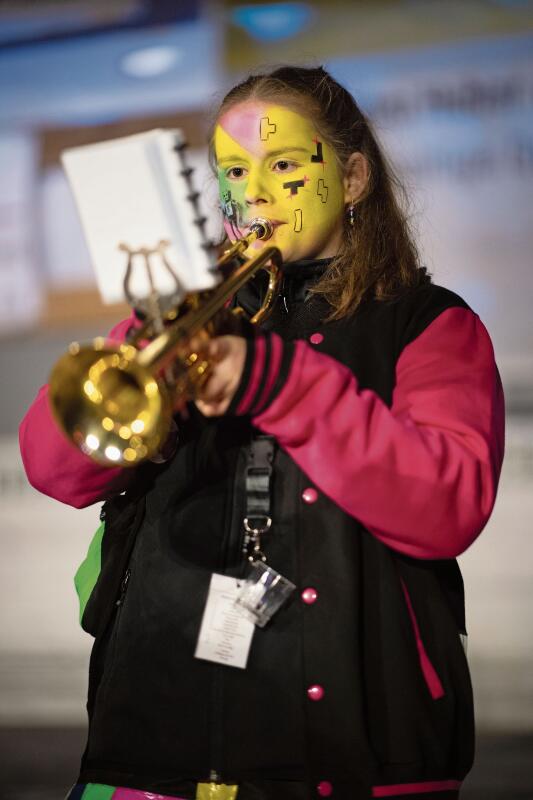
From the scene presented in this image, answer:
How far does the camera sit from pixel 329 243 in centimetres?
156

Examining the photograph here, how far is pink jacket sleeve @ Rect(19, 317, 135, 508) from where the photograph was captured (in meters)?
1.41

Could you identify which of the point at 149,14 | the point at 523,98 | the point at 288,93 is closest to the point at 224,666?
the point at 288,93

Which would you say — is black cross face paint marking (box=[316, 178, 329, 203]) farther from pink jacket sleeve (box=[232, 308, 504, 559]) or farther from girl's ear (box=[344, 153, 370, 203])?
pink jacket sleeve (box=[232, 308, 504, 559])

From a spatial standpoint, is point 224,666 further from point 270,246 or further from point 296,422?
point 270,246

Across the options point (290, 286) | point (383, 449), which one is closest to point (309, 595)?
point (383, 449)

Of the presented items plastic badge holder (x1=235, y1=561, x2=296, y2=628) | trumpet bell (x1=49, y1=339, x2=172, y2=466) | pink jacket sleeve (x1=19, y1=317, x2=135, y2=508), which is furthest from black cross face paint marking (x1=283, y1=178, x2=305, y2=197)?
plastic badge holder (x1=235, y1=561, x2=296, y2=628)

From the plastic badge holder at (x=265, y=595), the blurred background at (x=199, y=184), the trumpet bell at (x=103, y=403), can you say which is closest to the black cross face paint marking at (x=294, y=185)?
the trumpet bell at (x=103, y=403)

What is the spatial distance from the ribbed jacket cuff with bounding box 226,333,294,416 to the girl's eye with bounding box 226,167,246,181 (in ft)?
1.34

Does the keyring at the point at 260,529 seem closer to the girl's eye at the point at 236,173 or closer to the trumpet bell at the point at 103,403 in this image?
the trumpet bell at the point at 103,403

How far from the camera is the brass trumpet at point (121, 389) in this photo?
1156mm

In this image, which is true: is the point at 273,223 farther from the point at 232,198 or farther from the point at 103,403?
the point at 103,403

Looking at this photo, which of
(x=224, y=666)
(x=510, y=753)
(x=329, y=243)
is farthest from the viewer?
(x=510, y=753)

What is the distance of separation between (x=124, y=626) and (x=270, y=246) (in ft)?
1.90

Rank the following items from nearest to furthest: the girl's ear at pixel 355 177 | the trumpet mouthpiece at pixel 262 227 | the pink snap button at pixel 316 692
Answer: the pink snap button at pixel 316 692 → the trumpet mouthpiece at pixel 262 227 → the girl's ear at pixel 355 177
